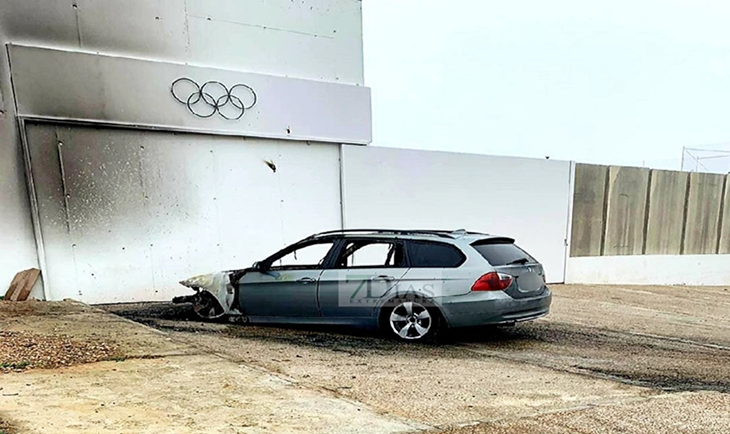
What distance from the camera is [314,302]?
6.77 meters

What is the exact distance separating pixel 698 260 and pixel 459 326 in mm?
14563

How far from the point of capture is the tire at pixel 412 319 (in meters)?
6.31

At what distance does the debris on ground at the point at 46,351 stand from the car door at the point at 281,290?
199 cm

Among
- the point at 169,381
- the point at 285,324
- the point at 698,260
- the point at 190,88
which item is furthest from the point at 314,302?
the point at 698,260

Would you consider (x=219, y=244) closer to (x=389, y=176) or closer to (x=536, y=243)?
(x=389, y=176)

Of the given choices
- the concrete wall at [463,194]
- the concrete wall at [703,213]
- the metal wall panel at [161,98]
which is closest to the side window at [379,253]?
the concrete wall at [463,194]

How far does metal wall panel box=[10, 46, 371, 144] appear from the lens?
29.0 ft

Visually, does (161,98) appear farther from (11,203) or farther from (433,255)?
(433,255)

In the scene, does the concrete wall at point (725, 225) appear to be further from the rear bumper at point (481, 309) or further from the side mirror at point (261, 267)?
the side mirror at point (261, 267)

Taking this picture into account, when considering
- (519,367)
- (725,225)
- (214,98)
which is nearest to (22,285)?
(214,98)

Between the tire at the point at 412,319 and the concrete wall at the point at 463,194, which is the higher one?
the concrete wall at the point at 463,194

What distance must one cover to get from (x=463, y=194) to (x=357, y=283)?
272 inches

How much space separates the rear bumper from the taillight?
6 cm

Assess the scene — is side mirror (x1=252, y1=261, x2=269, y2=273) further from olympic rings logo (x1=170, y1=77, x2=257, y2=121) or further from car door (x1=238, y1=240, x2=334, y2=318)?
olympic rings logo (x1=170, y1=77, x2=257, y2=121)
